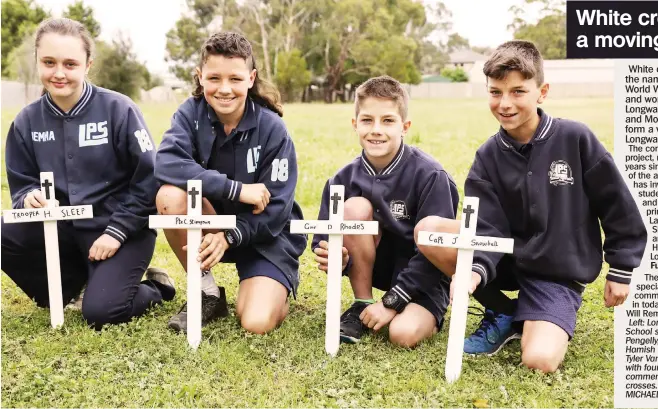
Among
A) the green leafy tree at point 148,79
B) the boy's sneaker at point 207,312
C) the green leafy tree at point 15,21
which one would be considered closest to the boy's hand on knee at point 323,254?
the boy's sneaker at point 207,312

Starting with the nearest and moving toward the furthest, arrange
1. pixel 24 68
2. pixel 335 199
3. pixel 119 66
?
pixel 335 199 < pixel 24 68 < pixel 119 66

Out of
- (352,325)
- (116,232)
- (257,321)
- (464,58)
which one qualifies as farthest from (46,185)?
(464,58)

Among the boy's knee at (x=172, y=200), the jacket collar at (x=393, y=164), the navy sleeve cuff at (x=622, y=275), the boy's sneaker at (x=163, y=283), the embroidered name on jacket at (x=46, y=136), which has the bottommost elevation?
the boy's sneaker at (x=163, y=283)

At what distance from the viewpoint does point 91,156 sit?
158 inches

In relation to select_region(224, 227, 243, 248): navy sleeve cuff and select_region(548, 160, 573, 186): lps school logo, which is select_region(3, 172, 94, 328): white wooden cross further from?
select_region(548, 160, 573, 186): lps school logo

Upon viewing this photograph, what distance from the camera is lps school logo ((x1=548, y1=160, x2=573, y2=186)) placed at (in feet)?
11.6

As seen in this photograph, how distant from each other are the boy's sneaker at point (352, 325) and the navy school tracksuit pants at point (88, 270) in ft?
3.76

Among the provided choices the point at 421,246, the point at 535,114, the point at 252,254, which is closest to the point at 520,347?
the point at 421,246

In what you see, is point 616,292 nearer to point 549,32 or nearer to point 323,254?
point 323,254

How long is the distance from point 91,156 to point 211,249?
3.12ft

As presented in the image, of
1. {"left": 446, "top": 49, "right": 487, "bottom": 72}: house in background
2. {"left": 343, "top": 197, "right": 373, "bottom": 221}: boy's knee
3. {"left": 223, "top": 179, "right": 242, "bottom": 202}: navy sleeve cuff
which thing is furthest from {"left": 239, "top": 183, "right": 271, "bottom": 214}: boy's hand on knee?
{"left": 446, "top": 49, "right": 487, "bottom": 72}: house in background

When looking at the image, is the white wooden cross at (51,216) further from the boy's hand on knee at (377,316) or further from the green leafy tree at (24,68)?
the green leafy tree at (24,68)

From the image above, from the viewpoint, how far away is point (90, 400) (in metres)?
3.04

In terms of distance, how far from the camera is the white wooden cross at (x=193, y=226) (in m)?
3.51
